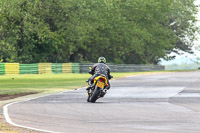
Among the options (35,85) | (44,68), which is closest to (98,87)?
(35,85)

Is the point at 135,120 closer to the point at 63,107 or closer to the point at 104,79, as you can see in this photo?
the point at 63,107

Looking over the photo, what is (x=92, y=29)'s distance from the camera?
78812mm

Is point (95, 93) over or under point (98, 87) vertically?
under

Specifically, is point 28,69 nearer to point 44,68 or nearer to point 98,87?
point 44,68

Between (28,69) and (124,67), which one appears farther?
(124,67)

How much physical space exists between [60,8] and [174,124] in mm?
59025

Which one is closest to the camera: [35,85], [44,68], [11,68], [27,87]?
[27,87]

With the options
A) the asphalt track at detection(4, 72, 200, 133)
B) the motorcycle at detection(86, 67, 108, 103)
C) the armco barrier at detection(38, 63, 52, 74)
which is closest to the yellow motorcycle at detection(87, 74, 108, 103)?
the motorcycle at detection(86, 67, 108, 103)

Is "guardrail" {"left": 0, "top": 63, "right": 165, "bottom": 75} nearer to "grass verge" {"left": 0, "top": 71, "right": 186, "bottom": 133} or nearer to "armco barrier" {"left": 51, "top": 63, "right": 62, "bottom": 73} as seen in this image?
"armco barrier" {"left": 51, "top": 63, "right": 62, "bottom": 73}

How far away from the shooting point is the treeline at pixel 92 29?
6631 cm

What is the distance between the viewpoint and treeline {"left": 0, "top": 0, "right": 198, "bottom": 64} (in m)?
66.3

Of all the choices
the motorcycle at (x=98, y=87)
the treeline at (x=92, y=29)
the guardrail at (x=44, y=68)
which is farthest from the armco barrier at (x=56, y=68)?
the motorcycle at (x=98, y=87)

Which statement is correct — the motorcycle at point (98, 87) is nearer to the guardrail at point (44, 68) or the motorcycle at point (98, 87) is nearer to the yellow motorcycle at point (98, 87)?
the yellow motorcycle at point (98, 87)

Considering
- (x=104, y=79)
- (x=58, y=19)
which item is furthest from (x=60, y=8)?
(x=104, y=79)
